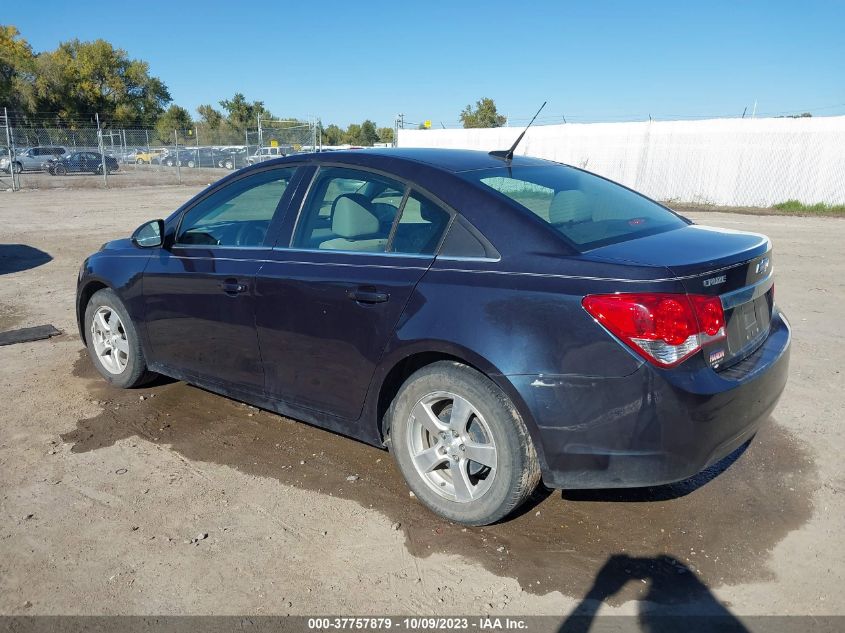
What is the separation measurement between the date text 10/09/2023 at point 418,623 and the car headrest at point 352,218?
6.07 feet

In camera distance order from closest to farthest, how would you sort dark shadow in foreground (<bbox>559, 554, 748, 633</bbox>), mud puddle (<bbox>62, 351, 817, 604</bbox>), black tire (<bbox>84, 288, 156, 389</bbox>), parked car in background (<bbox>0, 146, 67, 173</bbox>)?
1. dark shadow in foreground (<bbox>559, 554, 748, 633</bbox>)
2. mud puddle (<bbox>62, 351, 817, 604</bbox>)
3. black tire (<bbox>84, 288, 156, 389</bbox>)
4. parked car in background (<bbox>0, 146, 67, 173</bbox>)

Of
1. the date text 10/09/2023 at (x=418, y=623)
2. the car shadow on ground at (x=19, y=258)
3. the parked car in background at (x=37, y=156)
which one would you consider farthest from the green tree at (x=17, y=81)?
the date text 10/09/2023 at (x=418, y=623)

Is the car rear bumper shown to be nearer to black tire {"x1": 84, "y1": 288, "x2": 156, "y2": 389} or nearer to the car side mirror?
the car side mirror

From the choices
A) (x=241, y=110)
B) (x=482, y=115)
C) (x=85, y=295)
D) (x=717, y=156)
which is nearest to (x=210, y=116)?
(x=241, y=110)

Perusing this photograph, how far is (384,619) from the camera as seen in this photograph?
268 cm

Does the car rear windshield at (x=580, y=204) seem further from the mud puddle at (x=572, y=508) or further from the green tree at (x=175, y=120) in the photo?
the green tree at (x=175, y=120)

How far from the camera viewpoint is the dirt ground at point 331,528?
282cm

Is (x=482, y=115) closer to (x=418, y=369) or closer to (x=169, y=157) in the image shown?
(x=169, y=157)

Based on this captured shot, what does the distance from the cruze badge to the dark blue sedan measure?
0.01 m

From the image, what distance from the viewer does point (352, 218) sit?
379 centimetres

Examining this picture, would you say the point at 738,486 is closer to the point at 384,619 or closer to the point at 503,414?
the point at 503,414

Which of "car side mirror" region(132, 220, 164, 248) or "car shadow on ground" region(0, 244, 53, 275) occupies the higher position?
"car side mirror" region(132, 220, 164, 248)

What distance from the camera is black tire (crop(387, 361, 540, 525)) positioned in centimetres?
304

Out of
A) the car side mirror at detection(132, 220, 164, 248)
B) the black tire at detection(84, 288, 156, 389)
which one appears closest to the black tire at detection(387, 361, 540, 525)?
the car side mirror at detection(132, 220, 164, 248)
